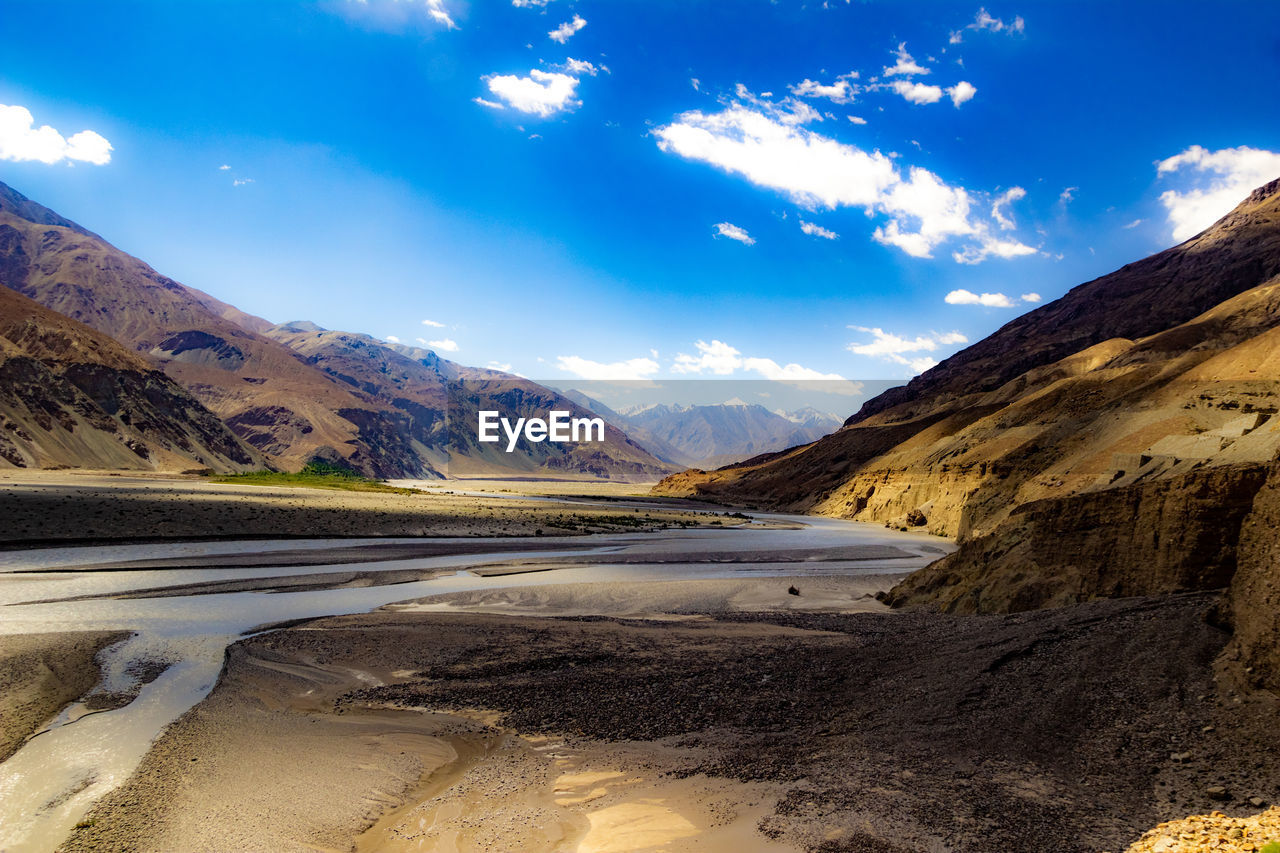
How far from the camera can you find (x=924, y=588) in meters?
17.0

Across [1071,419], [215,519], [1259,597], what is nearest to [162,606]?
[215,519]

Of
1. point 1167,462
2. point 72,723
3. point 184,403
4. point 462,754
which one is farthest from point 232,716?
point 184,403

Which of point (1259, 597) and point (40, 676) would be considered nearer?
point (1259, 597)

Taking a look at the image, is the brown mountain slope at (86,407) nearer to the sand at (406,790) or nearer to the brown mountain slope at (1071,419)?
the sand at (406,790)

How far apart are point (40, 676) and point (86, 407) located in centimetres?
8870

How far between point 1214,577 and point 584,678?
9991 millimetres

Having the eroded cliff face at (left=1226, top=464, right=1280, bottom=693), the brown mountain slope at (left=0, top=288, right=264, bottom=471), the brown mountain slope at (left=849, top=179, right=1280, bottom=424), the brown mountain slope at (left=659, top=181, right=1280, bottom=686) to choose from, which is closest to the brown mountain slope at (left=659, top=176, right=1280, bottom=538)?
the brown mountain slope at (left=659, top=181, right=1280, bottom=686)

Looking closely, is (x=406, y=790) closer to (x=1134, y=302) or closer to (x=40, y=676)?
(x=40, y=676)

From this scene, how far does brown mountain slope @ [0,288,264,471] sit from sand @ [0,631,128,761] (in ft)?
209

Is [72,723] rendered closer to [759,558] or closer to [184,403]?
[759,558]

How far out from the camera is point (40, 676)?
945 cm

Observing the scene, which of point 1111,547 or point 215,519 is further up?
point 1111,547

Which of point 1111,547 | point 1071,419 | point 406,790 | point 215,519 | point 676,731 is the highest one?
point 1071,419

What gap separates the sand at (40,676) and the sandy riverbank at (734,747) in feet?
5.60
